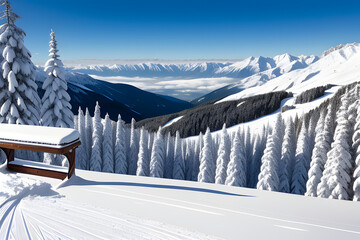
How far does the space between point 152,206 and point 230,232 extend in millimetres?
1904

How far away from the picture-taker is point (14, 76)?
15992 millimetres

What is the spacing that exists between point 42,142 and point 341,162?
23178mm

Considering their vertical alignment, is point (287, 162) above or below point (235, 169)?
above

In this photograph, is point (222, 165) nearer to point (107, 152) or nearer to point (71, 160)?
point (107, 152)

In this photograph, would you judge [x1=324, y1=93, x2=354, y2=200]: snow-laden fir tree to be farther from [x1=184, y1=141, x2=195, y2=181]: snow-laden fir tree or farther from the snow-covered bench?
[x1=184, y1=141, x2=195, y2=181]: snow-laden fir tree

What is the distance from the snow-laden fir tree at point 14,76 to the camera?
52.3 ft

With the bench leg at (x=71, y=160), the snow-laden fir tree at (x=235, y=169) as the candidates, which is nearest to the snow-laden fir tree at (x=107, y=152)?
the snow-laden fir tree at (x=235, y=169)

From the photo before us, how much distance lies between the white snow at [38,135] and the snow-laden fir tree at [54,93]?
44.1 feet

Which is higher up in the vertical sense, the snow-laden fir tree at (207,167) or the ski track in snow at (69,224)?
the ski track in snow at (69,224)

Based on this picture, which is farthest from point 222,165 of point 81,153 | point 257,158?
point 81,153

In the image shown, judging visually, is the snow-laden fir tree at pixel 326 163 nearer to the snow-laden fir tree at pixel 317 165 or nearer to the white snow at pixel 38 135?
the snow-laden fir tree at pixel 317 165

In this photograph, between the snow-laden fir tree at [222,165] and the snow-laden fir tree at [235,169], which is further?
the snow-laden fir tree at [222,165]

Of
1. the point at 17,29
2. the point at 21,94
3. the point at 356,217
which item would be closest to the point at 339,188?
the point at 356,217

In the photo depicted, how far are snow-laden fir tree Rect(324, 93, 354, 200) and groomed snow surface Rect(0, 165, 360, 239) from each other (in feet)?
57.8
